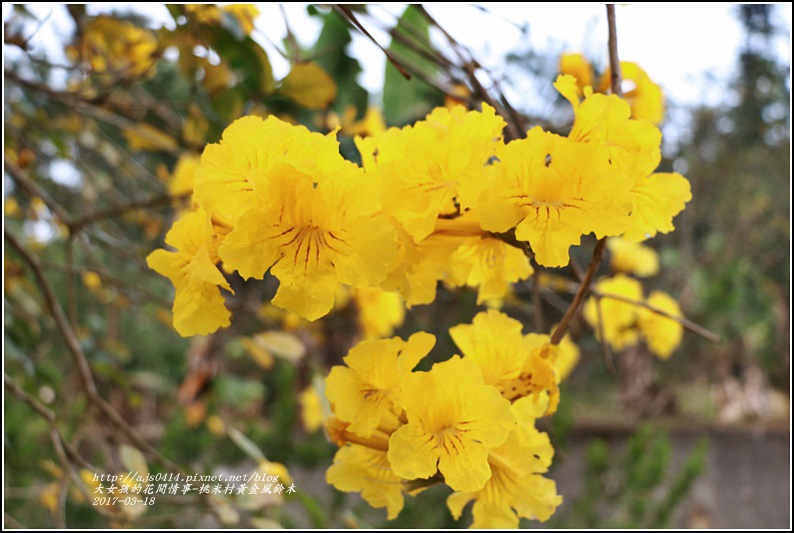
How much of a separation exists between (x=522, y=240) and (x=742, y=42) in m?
3.28

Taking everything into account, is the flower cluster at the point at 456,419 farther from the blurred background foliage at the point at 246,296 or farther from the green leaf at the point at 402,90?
the green leaf at the point at 402,90

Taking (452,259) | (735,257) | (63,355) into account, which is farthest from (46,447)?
(735,257)

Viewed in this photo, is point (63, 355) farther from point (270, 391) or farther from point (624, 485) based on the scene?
point (624, 485)

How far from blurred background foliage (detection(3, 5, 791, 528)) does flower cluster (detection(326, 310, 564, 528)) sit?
0.11 m

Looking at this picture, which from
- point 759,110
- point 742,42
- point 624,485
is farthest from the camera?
point 759,110

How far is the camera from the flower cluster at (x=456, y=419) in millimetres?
334

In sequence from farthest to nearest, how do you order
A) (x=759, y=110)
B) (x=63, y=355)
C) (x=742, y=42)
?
1. (x=759, y=110)
2. (x=742, y=42)
3. (x=63, y=355)

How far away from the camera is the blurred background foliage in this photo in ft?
2.31

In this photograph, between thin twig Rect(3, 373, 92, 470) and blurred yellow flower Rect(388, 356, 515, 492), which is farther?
thin twig Rect(3, 373, 92, 470)

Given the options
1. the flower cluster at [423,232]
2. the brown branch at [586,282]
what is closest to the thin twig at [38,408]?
the flower cluster at [423,232]

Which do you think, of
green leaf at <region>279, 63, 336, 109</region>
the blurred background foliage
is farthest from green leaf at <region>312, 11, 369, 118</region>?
green leaf at <region>279, 63, 336, 109</region>

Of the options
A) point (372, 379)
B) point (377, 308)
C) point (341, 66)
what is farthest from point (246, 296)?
point (372, 379)

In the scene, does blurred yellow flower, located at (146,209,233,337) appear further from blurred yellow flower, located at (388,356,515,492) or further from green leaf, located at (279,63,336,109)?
green leaf, located at (279,63,336,109)

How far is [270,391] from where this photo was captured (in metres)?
4.14
